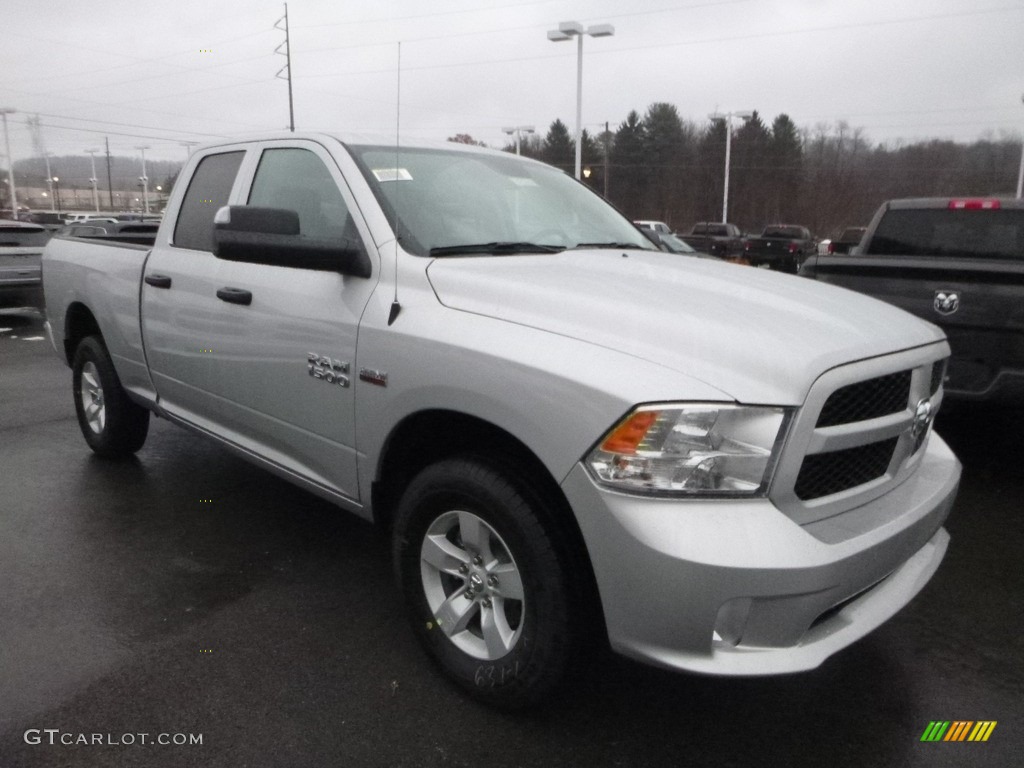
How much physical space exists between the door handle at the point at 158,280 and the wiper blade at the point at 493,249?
1.77 meters

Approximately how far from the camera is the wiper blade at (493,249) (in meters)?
2.94

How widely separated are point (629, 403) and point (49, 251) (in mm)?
4811

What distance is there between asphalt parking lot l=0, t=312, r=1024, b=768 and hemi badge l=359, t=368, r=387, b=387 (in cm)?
100

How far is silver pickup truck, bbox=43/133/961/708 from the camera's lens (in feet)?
6.72

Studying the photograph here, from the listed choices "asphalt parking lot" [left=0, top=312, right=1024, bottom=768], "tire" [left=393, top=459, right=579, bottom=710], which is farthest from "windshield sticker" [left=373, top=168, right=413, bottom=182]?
"asphalt parking lot" [left=0, top=312, right=1024, bottom=768]

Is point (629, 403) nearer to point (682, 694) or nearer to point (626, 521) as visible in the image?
point (626, 521)

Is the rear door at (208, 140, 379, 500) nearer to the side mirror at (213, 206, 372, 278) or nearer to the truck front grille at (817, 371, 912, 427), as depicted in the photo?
the side mirror at (213, 206, 372, 278)

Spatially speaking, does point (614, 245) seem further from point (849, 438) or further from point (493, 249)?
point (849, 438)

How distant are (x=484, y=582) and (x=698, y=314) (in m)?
1.05

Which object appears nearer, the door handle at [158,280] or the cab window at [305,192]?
the cab window at [305,192]

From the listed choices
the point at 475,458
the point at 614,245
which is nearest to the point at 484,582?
the point at 475,458

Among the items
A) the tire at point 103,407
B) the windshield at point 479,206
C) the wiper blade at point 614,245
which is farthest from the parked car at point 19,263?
the wiper blade at point 614,245

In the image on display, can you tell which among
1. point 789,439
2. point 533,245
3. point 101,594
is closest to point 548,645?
point 789,439

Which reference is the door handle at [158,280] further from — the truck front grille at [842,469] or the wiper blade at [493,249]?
the truck front grille at [842,469]
